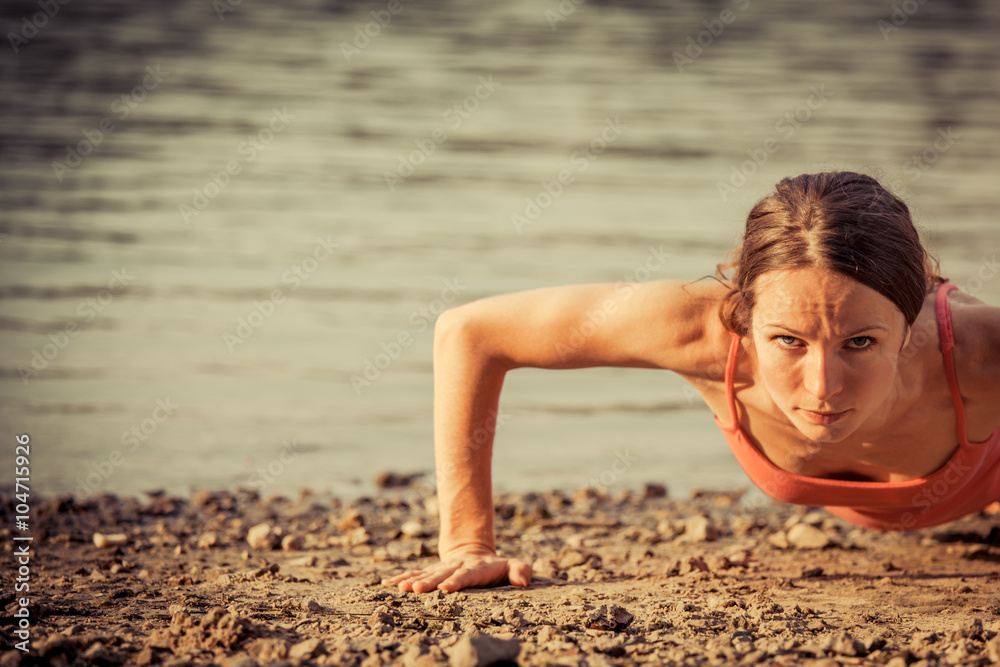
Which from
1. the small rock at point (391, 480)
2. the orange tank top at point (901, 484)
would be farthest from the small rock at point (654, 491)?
the orange tank top at point (901, 484)

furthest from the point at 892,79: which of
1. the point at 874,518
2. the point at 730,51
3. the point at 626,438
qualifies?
the point at 874,518

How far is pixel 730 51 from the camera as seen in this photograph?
87.1ft

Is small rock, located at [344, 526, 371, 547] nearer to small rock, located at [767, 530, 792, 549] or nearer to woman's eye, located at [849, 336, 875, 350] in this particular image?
small rock, located at [767, 530, 792, 549]

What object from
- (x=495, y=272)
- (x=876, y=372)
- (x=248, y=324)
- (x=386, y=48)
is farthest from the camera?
(x=386, y=48)

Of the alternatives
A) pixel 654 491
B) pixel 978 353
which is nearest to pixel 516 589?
pixel 978 353

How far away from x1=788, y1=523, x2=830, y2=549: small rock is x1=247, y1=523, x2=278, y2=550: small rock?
257 cm

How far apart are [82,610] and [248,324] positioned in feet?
17.4

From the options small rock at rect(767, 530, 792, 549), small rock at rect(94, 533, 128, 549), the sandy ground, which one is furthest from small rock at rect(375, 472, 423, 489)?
small rock at rect(767, 530, 792, 549)

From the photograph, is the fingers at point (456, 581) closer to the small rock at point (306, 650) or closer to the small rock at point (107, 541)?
the small rock at point (306, 650)

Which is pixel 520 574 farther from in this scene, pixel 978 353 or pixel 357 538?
pixel 978 353

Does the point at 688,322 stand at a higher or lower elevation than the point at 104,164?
lower

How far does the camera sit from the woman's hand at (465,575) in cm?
388

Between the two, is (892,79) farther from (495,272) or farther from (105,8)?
(105,8)

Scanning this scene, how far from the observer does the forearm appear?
414 cm
